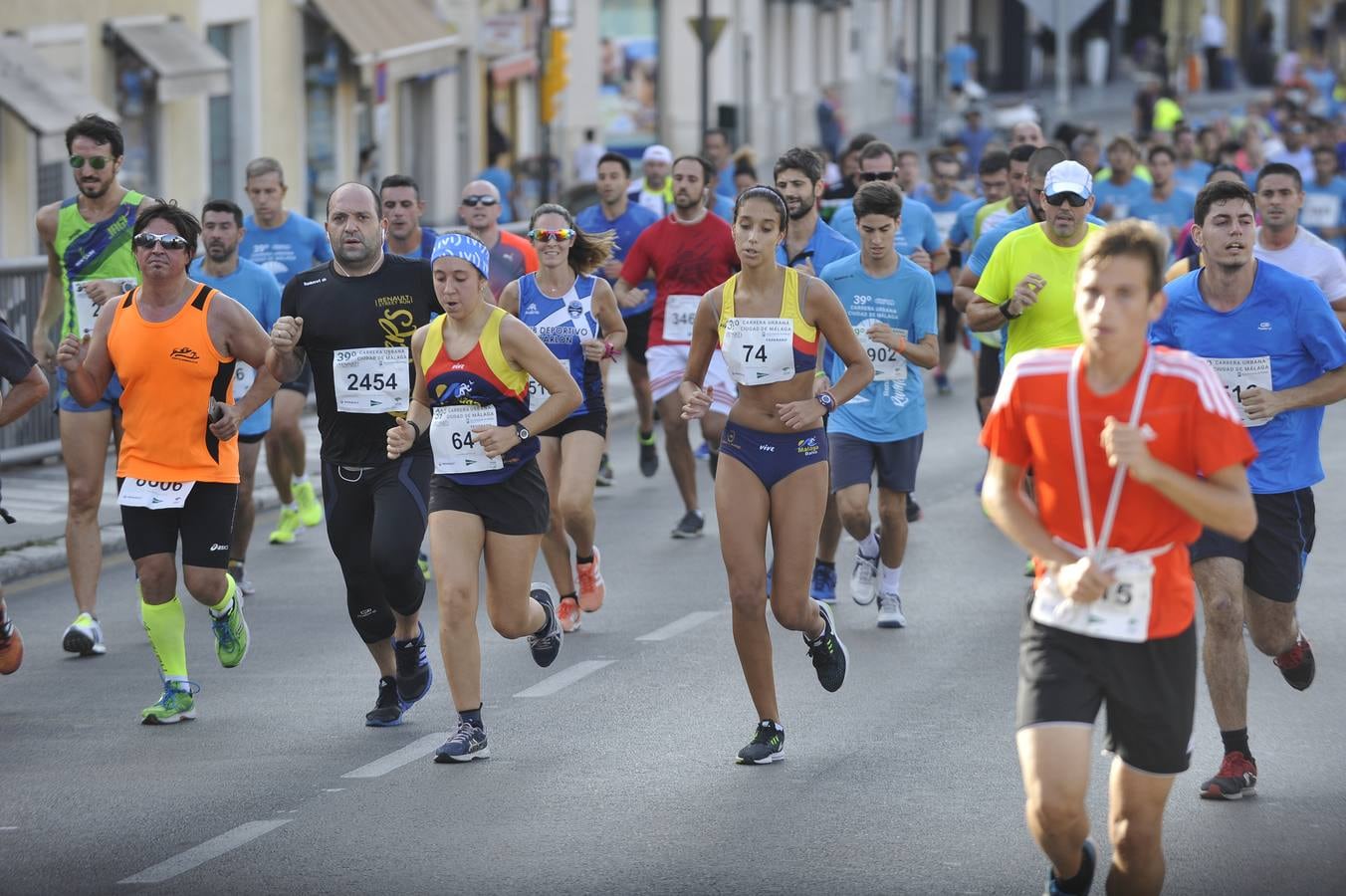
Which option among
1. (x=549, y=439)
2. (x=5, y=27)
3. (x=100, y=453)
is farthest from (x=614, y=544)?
(x=5, y=27)

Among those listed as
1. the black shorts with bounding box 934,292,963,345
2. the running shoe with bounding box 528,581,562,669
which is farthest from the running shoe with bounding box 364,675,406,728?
the black shorts with bounding box 934,292,963,345

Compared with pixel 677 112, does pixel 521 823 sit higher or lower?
lower

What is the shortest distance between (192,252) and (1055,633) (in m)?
4.47

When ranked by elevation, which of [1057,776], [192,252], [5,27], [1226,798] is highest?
[5,27]

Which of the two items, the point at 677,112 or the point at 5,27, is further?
the point at 677,112

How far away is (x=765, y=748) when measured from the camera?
8.46 m

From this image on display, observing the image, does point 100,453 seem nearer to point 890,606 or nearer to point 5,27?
point 890,606

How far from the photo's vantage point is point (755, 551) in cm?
845

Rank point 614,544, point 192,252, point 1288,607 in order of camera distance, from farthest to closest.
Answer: point 614,544 < point 192,252 < point 1288,607

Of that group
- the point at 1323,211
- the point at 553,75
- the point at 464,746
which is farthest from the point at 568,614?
the point at 553,75

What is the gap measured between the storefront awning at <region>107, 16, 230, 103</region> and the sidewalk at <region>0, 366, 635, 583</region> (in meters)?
8.54

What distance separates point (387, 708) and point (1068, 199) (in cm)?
357

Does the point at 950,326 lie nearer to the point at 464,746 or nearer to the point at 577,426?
the point at 577,426

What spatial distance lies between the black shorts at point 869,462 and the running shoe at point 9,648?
3897 mm
